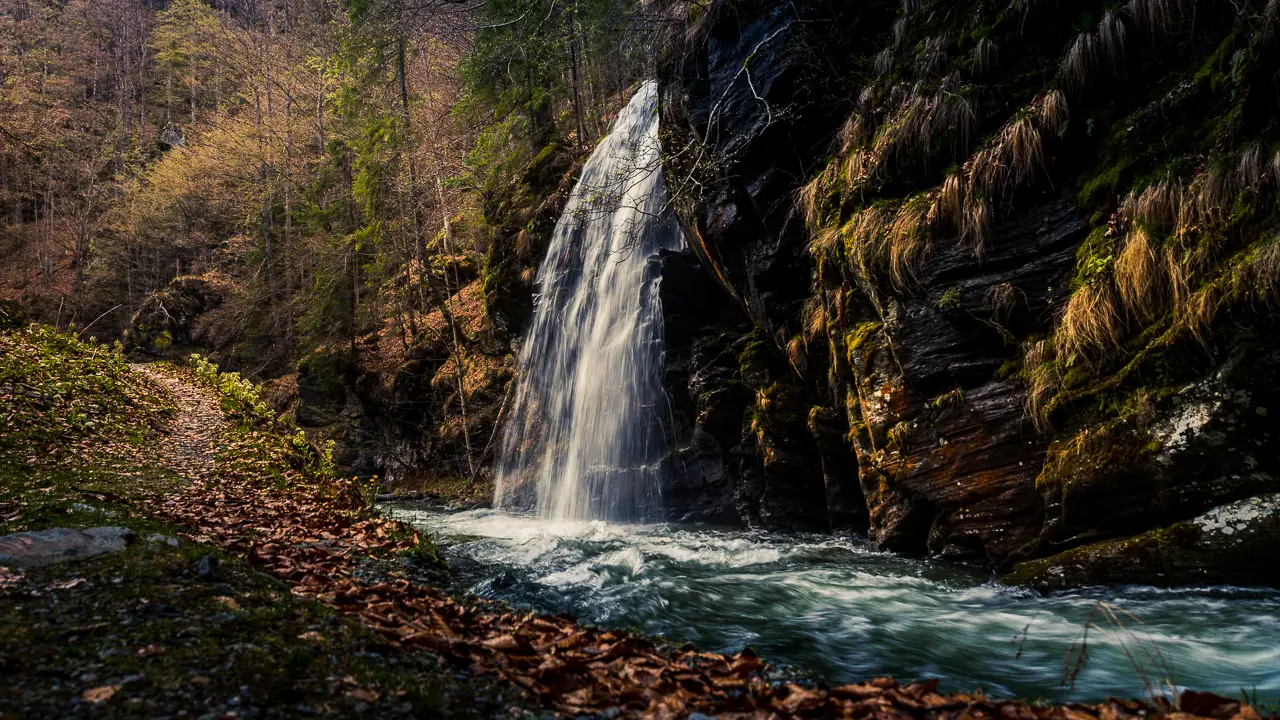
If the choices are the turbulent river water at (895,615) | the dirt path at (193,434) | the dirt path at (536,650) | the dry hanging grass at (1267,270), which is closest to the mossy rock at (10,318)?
the dirt path at (193,434)

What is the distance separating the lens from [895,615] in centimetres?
535

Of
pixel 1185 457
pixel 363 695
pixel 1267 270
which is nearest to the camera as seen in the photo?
pixel 363 695

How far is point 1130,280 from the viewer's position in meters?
5.59

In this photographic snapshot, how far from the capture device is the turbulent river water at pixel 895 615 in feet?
13.2

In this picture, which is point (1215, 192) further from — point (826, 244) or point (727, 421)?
point (727, 421)

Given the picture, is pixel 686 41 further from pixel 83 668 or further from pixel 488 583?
pixel 83 668

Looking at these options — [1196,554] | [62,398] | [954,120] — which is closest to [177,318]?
[62,398]

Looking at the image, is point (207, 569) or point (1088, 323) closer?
point (207, 569)

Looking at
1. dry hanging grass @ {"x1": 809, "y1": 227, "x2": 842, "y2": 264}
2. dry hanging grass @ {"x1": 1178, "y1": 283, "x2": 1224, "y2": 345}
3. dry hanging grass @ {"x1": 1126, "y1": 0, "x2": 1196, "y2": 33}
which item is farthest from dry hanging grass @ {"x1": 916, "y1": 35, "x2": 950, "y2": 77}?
dry hanging grass @ {"x1": 1178, "y1": 283, "x2": 1224, "y2": 345}

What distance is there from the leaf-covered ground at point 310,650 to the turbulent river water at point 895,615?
31.7 inches

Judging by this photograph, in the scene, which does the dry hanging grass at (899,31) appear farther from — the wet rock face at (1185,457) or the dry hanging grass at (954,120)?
the wet rock face at (1185,457)

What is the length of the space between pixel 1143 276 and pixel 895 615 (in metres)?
3.50

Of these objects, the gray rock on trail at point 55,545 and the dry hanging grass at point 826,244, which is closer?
the gray rock on trail at point 55,545

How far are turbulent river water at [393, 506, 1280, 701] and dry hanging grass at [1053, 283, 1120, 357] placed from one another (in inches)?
81.0
